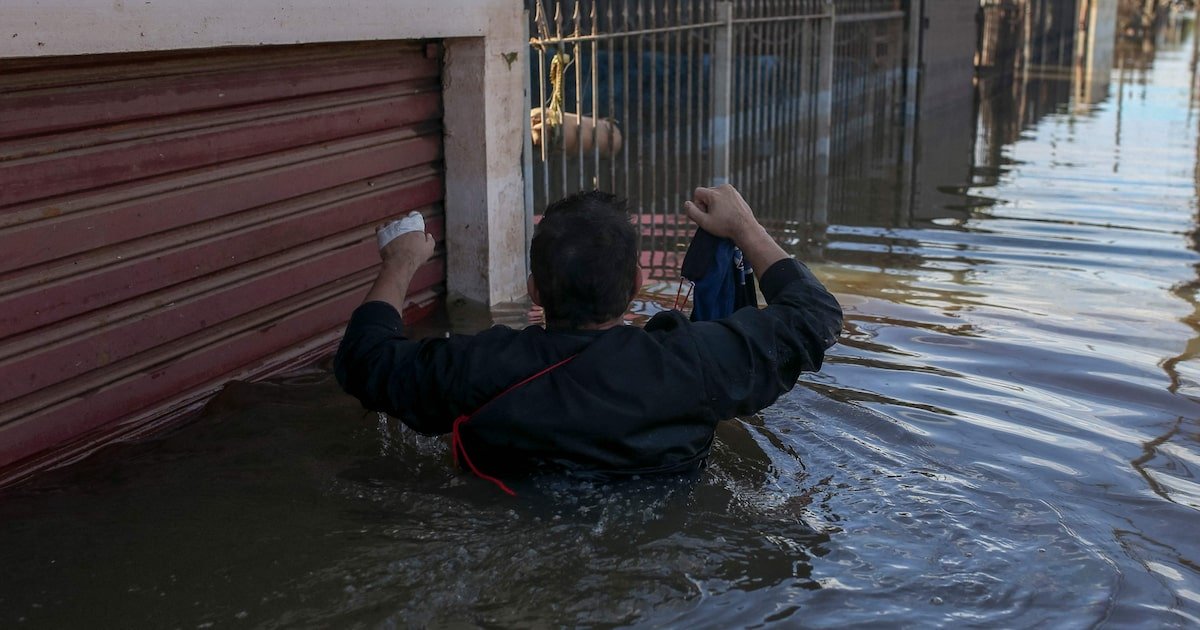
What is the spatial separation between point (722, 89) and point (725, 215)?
18.2 feet

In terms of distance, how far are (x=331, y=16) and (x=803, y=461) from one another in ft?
8.55

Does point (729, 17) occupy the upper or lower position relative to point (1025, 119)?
upper

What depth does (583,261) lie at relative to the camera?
3258mm

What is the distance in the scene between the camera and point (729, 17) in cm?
881

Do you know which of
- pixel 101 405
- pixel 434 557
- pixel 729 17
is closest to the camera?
pixel 434 557

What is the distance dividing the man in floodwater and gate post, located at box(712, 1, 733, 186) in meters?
5.69

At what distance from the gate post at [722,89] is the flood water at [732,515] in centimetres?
323

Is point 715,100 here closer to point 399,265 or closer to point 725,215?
point 725,215

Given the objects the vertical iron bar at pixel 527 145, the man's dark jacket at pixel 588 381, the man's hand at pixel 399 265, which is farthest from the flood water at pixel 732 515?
the vertical iron bar at pixel 527 145

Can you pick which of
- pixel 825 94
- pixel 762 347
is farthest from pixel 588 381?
pixel 825 94

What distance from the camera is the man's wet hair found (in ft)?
10.7

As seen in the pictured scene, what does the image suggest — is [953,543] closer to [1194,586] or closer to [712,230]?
[1194,586]

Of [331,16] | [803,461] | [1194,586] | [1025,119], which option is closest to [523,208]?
[331,16]

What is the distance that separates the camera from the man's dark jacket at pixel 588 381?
3232mm
